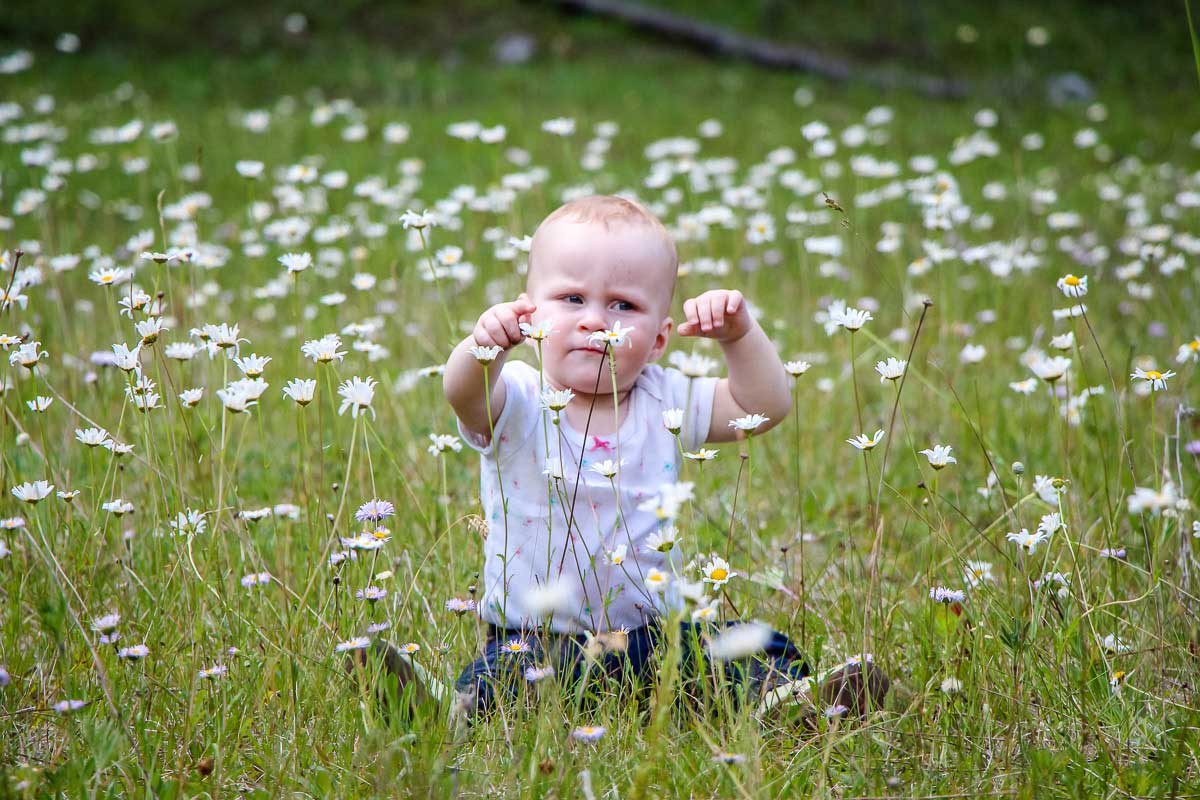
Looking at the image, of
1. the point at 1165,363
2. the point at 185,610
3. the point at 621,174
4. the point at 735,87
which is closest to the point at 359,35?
the point at 735,87

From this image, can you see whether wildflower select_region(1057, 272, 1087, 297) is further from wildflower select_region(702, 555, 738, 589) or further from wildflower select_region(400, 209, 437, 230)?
wildflower select_region(400, 209, 437, 230)

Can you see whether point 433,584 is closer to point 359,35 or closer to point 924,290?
point 924,290

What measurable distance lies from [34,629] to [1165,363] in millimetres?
3242

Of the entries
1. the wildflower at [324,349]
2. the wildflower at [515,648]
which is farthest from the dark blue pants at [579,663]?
the wildflower at [324,349]

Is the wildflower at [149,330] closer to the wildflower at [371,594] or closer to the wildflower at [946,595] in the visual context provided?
the wildflower at [371,594]

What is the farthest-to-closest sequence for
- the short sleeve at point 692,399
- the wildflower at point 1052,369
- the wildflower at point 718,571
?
the short sleeve at point 692,399
the wildflower at point 1052,369
the wildflower at point 718,571

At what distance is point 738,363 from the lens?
6.73ft

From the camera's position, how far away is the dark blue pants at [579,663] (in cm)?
176

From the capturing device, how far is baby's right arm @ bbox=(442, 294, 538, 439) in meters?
1.80

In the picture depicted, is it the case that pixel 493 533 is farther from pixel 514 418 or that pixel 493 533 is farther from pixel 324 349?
pixel 324 349

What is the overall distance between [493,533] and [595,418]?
287mm

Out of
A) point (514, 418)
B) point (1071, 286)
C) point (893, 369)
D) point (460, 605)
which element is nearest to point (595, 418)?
point (514, 418)

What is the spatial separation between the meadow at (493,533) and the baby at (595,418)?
3.9 inches

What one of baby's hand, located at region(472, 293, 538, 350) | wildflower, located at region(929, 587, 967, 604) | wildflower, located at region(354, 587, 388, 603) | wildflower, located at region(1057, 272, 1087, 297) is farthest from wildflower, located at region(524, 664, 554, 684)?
wildflower, located at region(1057, 272, 1087, 297)
